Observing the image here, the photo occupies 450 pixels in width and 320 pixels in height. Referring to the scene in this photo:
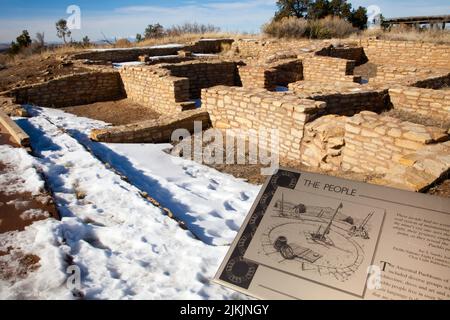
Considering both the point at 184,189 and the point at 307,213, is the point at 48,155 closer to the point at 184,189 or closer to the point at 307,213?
the point at 184,189

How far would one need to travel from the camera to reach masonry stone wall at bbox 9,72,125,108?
9.94 m

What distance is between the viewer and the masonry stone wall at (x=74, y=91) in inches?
391

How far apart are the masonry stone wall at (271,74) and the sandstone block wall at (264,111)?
3228 mm

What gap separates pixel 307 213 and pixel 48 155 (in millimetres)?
4265

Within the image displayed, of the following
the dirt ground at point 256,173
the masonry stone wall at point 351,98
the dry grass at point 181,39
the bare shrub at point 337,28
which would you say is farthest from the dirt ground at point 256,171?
the dry grass at point 181,39

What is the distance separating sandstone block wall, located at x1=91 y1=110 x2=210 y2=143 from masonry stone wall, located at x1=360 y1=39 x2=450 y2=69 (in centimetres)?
932


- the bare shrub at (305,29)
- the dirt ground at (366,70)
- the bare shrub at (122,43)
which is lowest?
the dirt ground at (366,70)

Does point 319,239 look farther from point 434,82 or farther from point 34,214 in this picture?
point 434,82

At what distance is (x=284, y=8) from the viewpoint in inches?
1006

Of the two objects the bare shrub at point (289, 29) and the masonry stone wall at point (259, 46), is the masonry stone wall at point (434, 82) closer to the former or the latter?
the masonry stone wall at point (259, 46)

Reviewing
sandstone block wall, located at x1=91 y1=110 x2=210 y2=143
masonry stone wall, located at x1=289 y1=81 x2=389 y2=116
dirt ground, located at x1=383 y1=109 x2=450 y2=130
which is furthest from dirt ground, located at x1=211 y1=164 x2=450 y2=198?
dirt ground, located at x1=383 y1=109 x2=450 y2=130

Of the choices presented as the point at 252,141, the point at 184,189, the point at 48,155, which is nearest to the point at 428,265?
the point at 184,189

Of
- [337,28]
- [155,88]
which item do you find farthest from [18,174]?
[337,28]

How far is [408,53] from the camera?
41.9 feet
